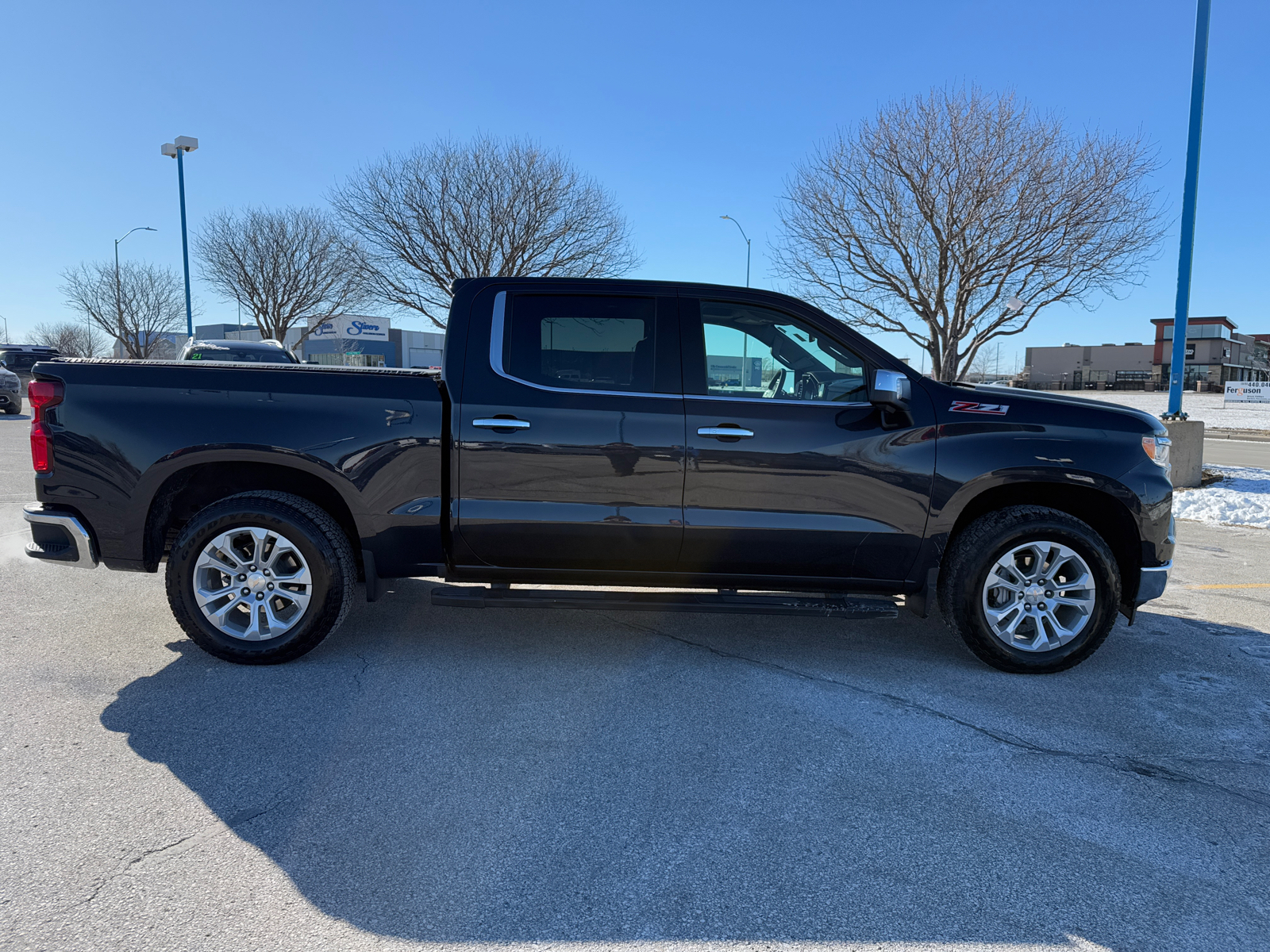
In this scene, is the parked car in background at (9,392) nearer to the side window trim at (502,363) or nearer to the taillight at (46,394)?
the taillight at (46,394)

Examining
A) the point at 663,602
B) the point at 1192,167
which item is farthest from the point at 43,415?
the point at 1192,167

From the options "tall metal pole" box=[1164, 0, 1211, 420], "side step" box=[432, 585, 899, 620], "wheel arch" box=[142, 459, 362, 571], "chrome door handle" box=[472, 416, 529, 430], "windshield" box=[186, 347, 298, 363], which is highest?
"tall metal pole" box=[1164, 0, 1211, 420]

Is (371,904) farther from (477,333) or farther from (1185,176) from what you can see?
(1185,176)

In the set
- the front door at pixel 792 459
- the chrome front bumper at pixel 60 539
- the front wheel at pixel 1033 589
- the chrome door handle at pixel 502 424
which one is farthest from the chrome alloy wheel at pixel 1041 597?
the chrome front bumper at pixel 60 539

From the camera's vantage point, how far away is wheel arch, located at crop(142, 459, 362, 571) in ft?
14.6

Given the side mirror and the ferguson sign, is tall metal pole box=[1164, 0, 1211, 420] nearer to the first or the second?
the side mirror

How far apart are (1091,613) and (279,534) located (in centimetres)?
411

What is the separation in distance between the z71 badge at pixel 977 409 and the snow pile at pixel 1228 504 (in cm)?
587

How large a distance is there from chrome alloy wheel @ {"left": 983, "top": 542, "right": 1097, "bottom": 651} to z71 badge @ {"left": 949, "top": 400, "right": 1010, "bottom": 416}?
0.69 metres

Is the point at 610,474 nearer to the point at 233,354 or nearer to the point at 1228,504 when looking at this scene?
the point at 1228,504

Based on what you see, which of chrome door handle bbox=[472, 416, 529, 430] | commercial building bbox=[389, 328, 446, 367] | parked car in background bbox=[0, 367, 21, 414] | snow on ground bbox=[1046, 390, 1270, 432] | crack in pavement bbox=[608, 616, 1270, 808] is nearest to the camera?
crack in pavement bbox=[608, 616, 1270, 808]

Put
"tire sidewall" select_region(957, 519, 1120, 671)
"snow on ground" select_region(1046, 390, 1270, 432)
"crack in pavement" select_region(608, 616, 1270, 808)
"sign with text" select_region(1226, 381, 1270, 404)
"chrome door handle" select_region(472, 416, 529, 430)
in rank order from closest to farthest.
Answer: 1. "crack in pavement" select_region(608, 616, 1270, 808)
2. "chrome door handle" select_region(472, 416, 529, 430)
3. "tire sidewall" select_region(957, 519, 1120, 671)
4. "snow on ground" select_region(1046, 390, 1270, 432)
5. "sign with text" select_region(1226, 381, 1270, 404)

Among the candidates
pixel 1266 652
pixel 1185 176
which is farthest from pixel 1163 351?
pixel 1266 652

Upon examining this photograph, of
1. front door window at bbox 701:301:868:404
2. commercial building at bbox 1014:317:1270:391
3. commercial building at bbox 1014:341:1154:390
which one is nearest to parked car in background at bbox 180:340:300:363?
front door window at bbox 701:301:868:404
